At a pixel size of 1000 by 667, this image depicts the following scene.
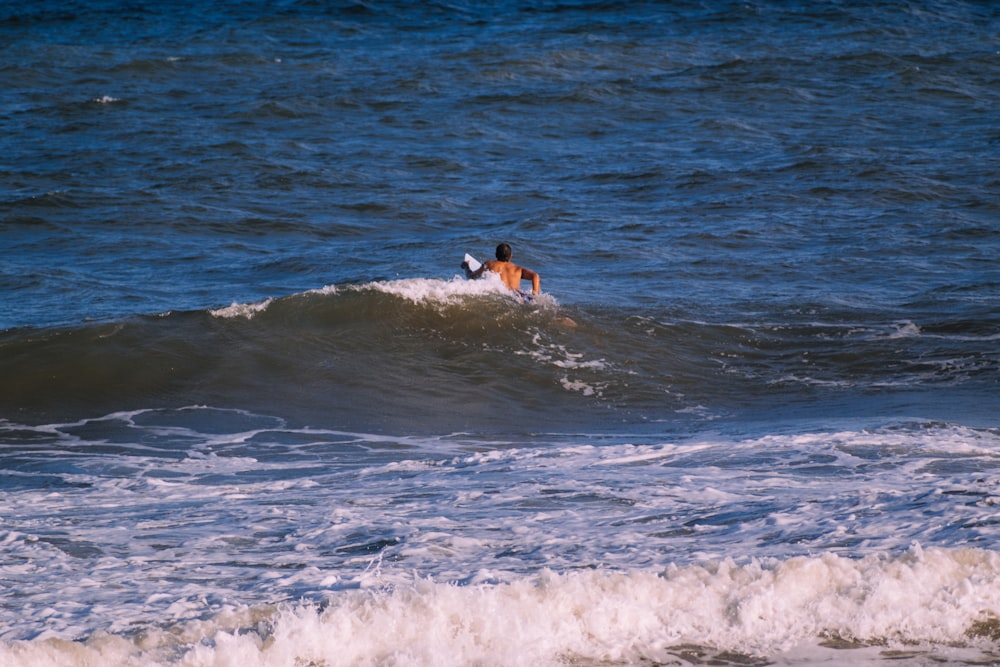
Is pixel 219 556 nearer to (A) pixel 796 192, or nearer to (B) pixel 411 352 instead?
(B) pixel 411 352

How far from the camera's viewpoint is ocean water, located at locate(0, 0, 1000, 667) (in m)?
4.83

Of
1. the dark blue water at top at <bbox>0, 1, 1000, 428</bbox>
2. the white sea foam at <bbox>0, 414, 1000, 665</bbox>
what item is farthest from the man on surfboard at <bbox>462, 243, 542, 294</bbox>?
the white sea foam at <bbox>0, 414, 1000, 665</bbox>

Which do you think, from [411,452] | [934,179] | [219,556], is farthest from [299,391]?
[934,179]

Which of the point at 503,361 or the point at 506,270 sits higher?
the point at 506,270

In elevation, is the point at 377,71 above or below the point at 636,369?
above

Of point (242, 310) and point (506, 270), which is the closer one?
point (242, 310)

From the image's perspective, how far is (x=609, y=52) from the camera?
91.8 feet

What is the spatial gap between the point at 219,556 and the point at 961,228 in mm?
12258

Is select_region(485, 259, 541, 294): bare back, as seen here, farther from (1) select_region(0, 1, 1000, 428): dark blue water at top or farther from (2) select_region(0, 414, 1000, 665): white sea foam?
(2) select_region(0, 414, 1000, 665): white sea foam

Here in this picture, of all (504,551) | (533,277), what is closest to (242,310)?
(533,277)

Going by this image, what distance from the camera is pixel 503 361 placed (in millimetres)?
10680

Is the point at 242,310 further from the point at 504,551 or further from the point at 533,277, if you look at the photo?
the point at 504,551

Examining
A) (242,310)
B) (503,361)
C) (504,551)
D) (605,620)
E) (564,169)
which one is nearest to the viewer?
(605,620)

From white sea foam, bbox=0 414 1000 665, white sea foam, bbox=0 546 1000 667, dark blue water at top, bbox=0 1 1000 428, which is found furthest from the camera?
dark blue water at top, bbox=0 1 1000 428
